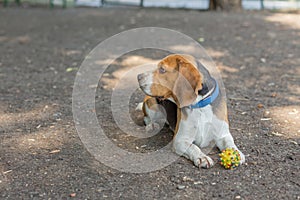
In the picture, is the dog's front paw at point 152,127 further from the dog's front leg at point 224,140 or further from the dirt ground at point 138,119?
the dog's front leg at point 224,140

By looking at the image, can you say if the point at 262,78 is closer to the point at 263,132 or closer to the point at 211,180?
the point at 263,132

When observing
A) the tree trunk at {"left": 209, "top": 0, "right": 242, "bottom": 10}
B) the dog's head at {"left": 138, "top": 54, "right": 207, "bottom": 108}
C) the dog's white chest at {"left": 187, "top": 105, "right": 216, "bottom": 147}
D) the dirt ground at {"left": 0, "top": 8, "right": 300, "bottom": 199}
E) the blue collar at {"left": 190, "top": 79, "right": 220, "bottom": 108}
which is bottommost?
the tree trunk at {"left": 209, "top": 0, "right": 242, "bottom": 10}

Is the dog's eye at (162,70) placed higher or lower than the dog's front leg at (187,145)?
higher

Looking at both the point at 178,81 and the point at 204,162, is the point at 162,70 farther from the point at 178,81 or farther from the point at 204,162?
the point at 204,162

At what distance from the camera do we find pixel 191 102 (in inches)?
160

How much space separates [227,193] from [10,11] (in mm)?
10809

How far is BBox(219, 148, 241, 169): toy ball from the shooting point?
407 centimetres

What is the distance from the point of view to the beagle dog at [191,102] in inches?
160

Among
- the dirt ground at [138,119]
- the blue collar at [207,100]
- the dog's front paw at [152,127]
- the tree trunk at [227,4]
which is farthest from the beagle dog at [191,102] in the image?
the tree trunk at [227,4]

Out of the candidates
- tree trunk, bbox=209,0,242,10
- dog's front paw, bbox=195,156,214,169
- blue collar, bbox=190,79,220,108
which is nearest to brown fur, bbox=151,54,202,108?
blue collar, bbox=190,79,220,108

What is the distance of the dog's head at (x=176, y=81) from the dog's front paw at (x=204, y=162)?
504mm

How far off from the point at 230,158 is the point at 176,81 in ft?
2.68

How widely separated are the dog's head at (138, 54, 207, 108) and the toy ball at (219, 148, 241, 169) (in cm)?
54

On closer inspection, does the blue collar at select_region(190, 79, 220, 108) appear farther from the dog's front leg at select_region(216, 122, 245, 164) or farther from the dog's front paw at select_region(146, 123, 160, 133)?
the dog's front paw at select_region(146, 123, 160, 133)
